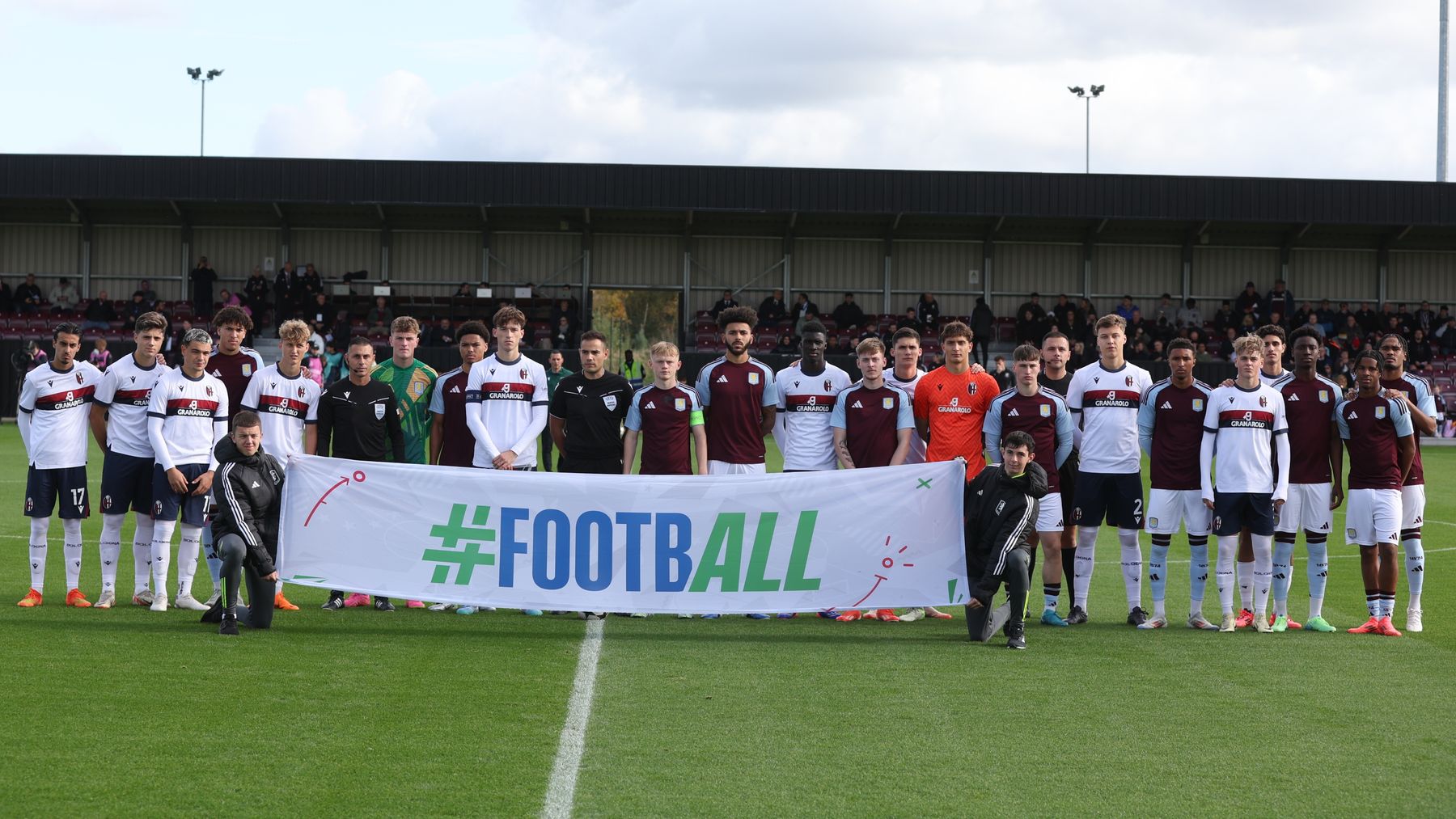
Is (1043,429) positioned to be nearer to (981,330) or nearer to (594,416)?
(594,416)

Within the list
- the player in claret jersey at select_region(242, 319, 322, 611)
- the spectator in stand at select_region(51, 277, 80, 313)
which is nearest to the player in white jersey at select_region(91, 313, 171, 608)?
the player in claret jersey at select_region(242, 319, 322, 611)

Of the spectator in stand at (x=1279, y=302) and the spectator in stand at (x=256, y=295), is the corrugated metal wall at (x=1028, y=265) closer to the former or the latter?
the spectator in stand at (x=1279, y=302)

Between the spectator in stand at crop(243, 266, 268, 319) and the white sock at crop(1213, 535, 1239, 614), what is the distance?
94.9 feet

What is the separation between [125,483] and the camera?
365 inches

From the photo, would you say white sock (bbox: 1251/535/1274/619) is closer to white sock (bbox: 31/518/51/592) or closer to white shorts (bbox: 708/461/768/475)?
white shorts (bbox: 708/461/768/475)

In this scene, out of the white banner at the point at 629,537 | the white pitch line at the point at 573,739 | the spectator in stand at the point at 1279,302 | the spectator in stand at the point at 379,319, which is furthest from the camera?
the spectator in stand at the point at 1279,302

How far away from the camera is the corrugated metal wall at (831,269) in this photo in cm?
3716

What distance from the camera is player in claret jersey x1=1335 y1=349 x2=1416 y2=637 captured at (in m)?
9.23

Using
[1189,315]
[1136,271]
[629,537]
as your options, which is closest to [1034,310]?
[1189,315]

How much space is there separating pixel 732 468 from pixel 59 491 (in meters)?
4.82

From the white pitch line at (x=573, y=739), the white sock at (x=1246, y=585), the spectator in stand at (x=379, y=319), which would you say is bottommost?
the white pitch line at (x=573, y=739)

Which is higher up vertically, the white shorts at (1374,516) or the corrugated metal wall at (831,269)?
the corrugated metal wall at (831,269)

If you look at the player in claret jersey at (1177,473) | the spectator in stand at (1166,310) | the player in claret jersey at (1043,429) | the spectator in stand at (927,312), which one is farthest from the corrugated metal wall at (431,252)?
the player in claret jersey at (1177,473)

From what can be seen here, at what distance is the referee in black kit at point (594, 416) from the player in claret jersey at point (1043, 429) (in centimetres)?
266
